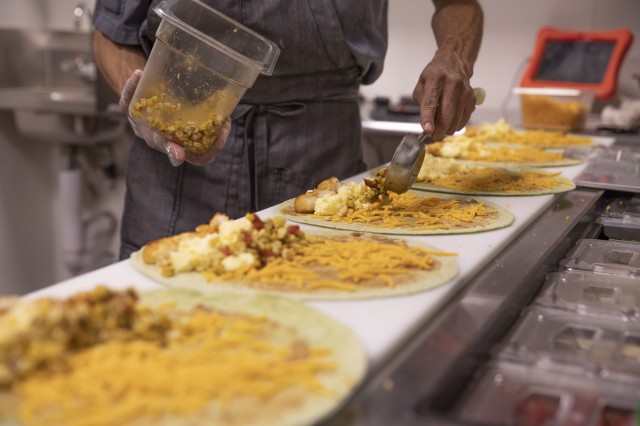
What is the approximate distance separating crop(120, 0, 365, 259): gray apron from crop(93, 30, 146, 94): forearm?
0.42 feet

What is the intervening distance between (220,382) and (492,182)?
1277 mm

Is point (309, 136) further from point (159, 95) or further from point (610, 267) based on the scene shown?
point (610, 267)

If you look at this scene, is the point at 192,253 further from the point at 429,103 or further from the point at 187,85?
the point at 429,103

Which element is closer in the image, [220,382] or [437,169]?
[220,382]

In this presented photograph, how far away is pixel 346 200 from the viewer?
61.0 inches

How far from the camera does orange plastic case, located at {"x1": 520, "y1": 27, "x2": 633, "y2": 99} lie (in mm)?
3400

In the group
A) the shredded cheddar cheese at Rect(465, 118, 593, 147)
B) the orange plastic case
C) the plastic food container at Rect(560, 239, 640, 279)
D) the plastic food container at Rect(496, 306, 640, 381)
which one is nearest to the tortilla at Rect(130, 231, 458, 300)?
the plastic food container at Rect(496, 306, 640, 381)

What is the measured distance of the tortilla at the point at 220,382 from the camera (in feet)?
2.31

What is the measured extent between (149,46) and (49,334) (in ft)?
4.19

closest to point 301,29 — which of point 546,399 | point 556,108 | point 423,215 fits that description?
point 423,215

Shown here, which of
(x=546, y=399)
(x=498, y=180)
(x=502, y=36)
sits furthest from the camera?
(x=502, y=36)

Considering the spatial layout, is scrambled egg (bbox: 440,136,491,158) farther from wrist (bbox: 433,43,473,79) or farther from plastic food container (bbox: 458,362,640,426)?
plastic food container (bbox: 458,362,640,426)

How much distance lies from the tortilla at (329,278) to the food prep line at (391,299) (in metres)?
0.02

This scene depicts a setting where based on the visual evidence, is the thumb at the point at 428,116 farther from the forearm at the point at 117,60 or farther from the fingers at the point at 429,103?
the forearm at the point at 117,60
